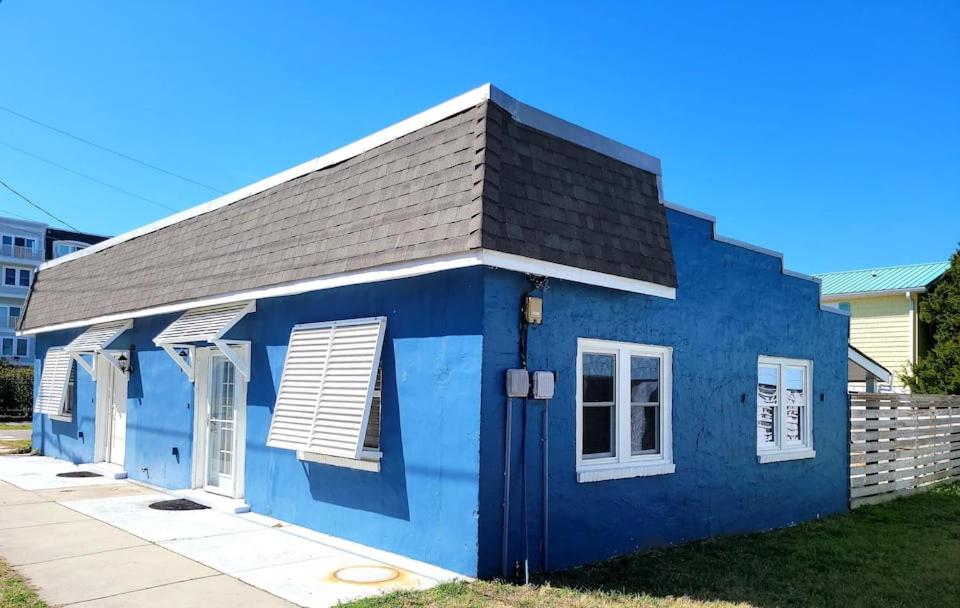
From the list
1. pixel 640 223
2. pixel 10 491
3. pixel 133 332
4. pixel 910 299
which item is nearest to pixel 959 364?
pixel 910 299

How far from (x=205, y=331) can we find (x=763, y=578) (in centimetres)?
695

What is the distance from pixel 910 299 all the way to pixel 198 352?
822 inches

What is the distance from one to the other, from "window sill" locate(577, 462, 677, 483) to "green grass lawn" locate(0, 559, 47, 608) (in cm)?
465

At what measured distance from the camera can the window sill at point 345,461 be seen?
24.6 ft

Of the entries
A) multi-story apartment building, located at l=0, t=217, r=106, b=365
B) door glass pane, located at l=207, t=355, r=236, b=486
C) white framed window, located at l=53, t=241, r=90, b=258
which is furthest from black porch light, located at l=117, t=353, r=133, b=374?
white framed window, located at l=53, t=241, r=90, b=258

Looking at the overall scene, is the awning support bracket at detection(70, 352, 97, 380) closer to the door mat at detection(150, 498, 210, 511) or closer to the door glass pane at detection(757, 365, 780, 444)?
the door mat at detection(150, 498, 210, 511)

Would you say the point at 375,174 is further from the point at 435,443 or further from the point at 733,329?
the point at 733,329

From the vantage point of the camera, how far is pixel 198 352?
36.4 feet

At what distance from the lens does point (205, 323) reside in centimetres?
995

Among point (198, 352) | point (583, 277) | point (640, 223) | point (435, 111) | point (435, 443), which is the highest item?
point (435, 111)

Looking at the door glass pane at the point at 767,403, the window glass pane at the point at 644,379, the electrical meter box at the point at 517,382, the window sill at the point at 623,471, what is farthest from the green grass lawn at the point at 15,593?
the door glass pane at the point at 767,403

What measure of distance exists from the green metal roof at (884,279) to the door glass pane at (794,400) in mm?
12945

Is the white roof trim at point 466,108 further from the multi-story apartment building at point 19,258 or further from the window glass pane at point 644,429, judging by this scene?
the multi-story apartment building at point 19,258

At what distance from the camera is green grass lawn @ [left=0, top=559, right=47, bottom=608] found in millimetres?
5660
